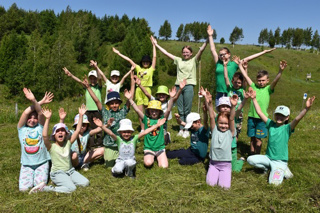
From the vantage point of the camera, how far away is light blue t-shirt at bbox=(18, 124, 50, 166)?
15.9ft

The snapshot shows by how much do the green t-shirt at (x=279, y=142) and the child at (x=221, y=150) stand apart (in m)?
0.86

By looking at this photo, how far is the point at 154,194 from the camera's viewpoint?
14.1 feet

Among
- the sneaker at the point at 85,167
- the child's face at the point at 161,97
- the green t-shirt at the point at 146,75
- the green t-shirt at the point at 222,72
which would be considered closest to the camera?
the sneaker at the point at 85,167

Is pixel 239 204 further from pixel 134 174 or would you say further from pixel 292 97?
pixel 292 97

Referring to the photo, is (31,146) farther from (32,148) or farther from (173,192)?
(173,192)

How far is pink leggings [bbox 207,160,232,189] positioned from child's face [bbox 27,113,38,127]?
3.74m

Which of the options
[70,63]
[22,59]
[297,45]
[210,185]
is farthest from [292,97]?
[297,45]

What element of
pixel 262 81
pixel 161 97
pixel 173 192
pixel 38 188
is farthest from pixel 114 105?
pixel 262 81

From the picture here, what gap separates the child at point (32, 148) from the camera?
15.7ft

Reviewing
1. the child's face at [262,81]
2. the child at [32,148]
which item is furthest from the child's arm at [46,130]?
the child's face at [262,81]

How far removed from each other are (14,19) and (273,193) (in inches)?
3565

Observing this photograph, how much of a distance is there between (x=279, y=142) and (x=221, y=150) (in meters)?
1.26

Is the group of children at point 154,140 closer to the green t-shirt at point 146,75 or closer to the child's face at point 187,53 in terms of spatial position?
the child's face at point 187,53

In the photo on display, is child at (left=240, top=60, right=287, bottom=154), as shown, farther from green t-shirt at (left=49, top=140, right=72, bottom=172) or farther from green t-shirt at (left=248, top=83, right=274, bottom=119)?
green t-shirt at (left=49, top=140, right=72, bottom=172)
